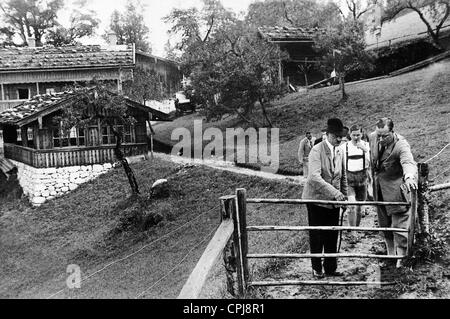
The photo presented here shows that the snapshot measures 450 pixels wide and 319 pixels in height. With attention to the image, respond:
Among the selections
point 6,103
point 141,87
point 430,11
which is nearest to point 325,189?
point 430,11

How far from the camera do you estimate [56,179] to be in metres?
24.0

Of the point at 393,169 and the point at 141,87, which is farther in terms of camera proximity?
the point at 141,87

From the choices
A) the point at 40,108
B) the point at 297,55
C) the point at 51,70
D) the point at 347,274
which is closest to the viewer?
the point at 347,274

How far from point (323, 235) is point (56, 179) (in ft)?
65.2

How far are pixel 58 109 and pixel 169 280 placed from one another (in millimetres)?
14363

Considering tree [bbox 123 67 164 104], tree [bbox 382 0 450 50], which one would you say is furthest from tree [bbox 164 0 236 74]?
tree [bbox 382 0 450 50]

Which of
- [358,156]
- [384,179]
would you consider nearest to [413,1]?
[358,156]

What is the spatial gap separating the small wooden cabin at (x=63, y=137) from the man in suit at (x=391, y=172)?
17930 millimetres

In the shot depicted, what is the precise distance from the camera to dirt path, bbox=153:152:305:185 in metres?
16.1

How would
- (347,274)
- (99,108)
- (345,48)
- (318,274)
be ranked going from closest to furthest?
(318,274) → (347,274) → (99,108) → (345,48)

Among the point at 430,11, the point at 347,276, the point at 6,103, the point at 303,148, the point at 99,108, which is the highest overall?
the point at 430,11

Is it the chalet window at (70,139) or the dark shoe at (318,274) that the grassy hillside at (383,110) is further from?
the dark shoe at (318,274)

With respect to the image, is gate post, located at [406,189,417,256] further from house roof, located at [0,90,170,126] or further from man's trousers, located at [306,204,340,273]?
house roof, located at [0,90,170,126]

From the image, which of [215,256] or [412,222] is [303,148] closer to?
[412,222]
